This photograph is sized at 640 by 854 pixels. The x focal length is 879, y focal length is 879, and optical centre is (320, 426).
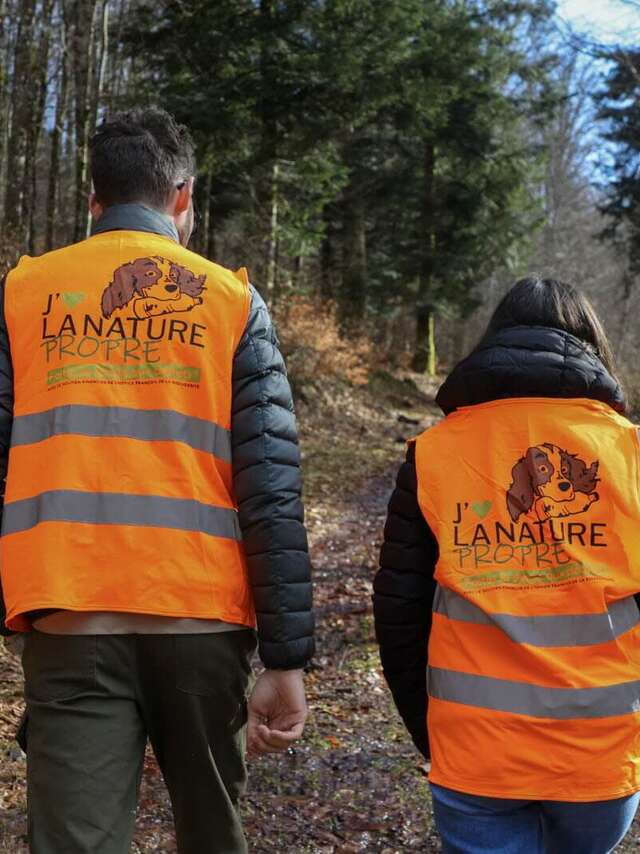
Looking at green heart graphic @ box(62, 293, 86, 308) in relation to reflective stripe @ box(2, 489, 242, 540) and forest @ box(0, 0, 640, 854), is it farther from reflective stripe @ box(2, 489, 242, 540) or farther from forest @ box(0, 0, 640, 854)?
forest @ box(0, 0, 640, 854)

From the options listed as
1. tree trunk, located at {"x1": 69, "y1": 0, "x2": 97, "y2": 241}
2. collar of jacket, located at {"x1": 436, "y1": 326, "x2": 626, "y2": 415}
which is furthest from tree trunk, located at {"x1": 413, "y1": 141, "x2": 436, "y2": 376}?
collar of jacket, located at {"x1": 436, "y1": 326, "x2": 626, "y2": 415}


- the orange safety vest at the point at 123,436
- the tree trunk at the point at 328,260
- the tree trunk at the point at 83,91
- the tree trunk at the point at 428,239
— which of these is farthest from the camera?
the tree trunk at the point at 428,239

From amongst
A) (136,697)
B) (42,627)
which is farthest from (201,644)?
(42,627)

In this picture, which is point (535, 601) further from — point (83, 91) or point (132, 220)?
point (83, 91)

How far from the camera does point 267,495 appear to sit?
228 centimetres

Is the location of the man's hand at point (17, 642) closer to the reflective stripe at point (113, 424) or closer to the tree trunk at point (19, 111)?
the reflective stripe at point (113, 424)

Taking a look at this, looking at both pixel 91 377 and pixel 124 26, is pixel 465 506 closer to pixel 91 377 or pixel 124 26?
pixel 91 377

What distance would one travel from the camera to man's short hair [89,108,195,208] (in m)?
2.45

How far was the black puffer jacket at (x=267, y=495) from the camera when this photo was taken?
7.43ft

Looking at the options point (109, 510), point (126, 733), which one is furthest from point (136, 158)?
point (126, 733)

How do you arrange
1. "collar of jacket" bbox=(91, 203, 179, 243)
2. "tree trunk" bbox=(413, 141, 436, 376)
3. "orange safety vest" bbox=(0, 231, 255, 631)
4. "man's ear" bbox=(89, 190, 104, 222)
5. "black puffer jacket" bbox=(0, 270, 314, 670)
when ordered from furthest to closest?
"tree trunk" bbox=(413, 141, 436, 376) → "man's ear" bbox=(89, 190, 104, 222) → "collar of jacket" bbox=(91, 203, 179, 243) → "black puffer jacket" bbox=(0, 270, 314, 670) → "orange safety vest" bbox=(0, 231, 255, 631)

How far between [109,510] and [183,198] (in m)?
0.97

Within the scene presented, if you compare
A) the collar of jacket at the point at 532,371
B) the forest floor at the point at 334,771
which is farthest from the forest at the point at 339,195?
the collar of jacket at the point at 532,371

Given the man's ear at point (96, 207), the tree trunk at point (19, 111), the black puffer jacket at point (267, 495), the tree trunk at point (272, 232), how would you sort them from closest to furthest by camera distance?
the black puffer jacket at point (267, 495) < the man's ear at point (96, 207) < the tree trunk at point (19, 111) < the tree trunk at point (272, 232)
